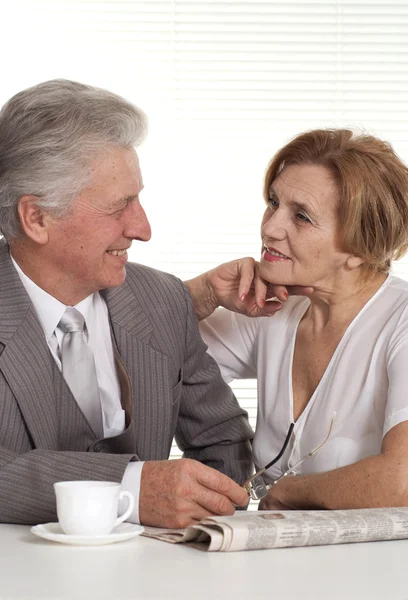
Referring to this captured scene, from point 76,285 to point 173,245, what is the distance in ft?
5.12

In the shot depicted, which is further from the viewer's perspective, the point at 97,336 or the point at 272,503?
the point at 97,336

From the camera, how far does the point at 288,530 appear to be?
1.28 metres

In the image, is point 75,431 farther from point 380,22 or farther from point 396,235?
point 380,22

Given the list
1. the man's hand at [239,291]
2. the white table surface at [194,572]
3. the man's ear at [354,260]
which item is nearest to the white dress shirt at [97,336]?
the man's hand at [239,291]

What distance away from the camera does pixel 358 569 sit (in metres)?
1.17

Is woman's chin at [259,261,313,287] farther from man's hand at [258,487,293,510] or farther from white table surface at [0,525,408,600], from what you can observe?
white table surface at [0,525,408,600]

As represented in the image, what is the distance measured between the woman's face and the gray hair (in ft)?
1.32

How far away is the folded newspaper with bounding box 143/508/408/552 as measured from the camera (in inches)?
49.1

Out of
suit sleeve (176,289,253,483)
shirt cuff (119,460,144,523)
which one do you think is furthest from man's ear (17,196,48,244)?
shirt cuff (119,460,144,523)

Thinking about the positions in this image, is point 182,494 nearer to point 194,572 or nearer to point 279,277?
point 194,572

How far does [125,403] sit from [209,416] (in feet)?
0.81

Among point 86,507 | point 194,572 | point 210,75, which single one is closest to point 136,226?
point 86,507

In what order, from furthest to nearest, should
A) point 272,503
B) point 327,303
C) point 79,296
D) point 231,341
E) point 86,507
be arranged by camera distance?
point 231,341 → point 327,303 → point 79,296 → point 272,503 → point 86,507

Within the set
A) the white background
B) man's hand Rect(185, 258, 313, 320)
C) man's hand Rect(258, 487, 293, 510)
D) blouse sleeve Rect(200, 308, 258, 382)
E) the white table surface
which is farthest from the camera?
the white background
